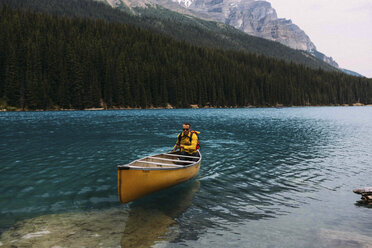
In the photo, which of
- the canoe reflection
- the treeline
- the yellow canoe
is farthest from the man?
the treeline

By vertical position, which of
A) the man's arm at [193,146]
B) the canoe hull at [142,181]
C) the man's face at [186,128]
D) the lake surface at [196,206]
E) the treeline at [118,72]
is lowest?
the lake surface at [196,206]

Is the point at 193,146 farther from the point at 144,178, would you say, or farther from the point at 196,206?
the point at 144,178

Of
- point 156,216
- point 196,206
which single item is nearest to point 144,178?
point 156,216

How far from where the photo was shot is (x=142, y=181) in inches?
403

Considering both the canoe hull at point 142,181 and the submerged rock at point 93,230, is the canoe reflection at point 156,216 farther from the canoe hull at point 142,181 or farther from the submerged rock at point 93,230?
the canoe hull at point 142,181

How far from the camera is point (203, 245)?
24.9ft

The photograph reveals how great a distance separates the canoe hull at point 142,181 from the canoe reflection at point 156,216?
0.60 meters

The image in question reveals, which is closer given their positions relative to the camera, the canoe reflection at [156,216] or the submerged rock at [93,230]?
the submerged rock at [93,230]

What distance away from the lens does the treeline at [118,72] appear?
87900mm

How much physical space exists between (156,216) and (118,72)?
103 metres

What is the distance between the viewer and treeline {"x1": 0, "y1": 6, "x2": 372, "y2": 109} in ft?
288

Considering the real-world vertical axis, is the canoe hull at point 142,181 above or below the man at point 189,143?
below

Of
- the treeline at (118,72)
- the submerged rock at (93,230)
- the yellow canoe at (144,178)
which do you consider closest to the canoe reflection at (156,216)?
the submerged rock at (93,230)

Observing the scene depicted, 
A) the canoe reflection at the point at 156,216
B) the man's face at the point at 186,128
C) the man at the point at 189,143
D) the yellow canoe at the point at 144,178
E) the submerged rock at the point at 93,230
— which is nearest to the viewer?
the submerged rock at the point at 93,230
